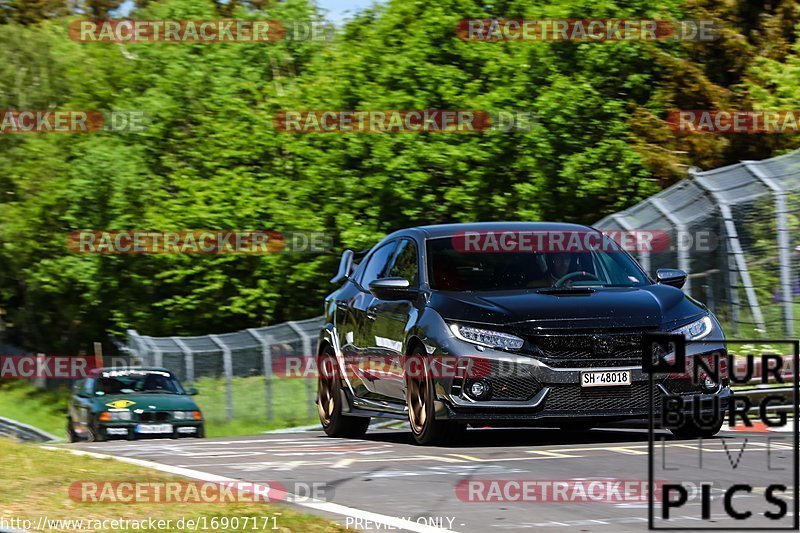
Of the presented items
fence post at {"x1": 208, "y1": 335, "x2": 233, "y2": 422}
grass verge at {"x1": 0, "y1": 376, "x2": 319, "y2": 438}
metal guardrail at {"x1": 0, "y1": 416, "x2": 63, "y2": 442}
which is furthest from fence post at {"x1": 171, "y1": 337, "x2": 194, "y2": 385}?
metal guardrail at {"x1": 0, "y1": 416, "x2": 63, "y2": 442}

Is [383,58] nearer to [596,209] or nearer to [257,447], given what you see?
[596,209]

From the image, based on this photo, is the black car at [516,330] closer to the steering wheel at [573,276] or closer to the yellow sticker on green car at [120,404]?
the steering wheel at [573,276]

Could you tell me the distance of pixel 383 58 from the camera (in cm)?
4075

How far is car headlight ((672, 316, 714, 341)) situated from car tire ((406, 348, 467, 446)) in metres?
1.78

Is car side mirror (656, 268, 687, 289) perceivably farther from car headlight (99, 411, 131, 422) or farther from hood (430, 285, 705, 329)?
car headlight (99, 411, 131, 422)

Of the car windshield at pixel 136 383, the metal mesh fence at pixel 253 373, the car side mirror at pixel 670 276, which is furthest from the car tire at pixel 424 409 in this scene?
the metal mesh fence at pixel 253 373

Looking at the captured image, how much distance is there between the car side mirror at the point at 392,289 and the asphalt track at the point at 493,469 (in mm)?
1197

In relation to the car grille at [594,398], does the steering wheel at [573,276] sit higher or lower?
higher

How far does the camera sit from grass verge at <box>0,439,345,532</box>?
719 centimetres

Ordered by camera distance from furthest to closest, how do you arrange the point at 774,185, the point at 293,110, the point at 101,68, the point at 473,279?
the point at 101,68 < the point at 293,110 < the point at 774,185 < the point at 473,279

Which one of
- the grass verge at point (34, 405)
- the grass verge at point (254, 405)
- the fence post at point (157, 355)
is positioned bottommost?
the grass verge at point (34, 405)

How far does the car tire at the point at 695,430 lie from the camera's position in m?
11.5

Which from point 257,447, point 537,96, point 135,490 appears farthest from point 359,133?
point 135,490

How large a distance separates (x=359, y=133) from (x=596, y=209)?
Result: 22.3 feet
